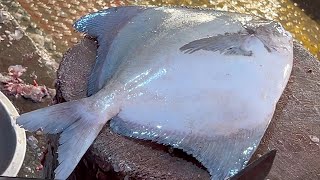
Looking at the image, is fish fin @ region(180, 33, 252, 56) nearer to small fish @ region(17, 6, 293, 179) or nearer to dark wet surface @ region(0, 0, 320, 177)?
small fish @ region(17, 6, 293, 179)

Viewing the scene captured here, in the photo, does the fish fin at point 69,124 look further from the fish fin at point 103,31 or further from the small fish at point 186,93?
the fish fin at point 103,31

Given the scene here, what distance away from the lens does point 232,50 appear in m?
1.97

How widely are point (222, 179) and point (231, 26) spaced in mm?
568

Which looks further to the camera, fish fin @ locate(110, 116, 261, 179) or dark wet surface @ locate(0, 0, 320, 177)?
dark wet surface @ locate(0, 0, 320, 177)

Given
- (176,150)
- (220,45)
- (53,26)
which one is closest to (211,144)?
(176,150)

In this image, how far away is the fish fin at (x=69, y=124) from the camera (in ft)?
5.80

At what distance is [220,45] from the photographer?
1.96 m

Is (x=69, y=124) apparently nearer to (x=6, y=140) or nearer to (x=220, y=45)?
(x=220, y=45)

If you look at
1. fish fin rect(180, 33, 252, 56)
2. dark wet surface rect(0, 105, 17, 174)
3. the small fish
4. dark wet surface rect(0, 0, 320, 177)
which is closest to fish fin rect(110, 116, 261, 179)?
the small fish

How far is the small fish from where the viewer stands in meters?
1.81

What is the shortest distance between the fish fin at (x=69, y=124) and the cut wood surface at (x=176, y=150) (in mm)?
85

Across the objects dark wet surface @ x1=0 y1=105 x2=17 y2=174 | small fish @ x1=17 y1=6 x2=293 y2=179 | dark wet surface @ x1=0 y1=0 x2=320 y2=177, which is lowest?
dark wet surface @ x1=0 y1=0 x2=320 y2=177

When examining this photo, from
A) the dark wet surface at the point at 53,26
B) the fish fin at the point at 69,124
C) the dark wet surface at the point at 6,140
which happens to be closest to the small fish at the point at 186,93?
the fish fin at the point at 69,124

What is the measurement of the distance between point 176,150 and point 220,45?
0.36 m
